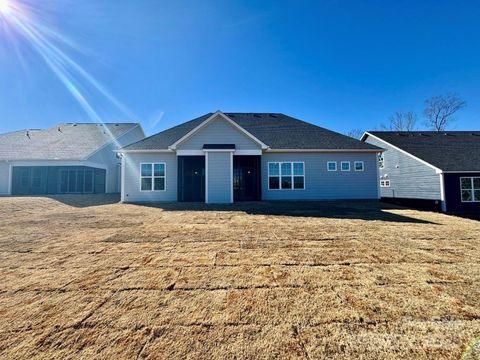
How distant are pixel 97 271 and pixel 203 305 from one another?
6.85ft

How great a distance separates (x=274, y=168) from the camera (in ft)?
49.0

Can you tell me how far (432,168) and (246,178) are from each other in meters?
11.9

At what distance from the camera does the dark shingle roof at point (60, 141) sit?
18.2 metres

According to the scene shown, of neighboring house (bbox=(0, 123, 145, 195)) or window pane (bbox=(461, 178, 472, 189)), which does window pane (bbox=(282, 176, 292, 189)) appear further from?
neighboring house (bbox=(0, 123, 145, 195))

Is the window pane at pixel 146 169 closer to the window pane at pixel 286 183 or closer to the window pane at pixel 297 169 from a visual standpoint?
the window pane at pixel 286 183

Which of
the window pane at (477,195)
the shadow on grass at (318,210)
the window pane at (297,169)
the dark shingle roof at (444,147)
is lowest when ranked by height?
the shadow on grass at (318,210)

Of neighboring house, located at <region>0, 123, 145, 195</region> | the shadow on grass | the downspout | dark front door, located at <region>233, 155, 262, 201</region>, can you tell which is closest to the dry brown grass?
the shadow on grass

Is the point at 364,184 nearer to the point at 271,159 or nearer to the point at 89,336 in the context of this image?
the point at 271,159

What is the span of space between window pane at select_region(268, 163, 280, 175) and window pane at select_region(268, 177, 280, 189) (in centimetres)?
38

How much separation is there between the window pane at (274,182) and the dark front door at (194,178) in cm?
424

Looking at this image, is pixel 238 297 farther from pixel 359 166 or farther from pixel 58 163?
pixel 58 163

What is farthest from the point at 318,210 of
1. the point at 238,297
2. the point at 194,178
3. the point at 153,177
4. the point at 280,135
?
the point at 153,177

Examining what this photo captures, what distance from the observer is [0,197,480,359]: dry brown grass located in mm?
2059

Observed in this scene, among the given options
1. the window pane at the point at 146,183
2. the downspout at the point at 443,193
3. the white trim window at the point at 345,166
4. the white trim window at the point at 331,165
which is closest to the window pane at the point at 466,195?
the downspout at the point at 443,193
